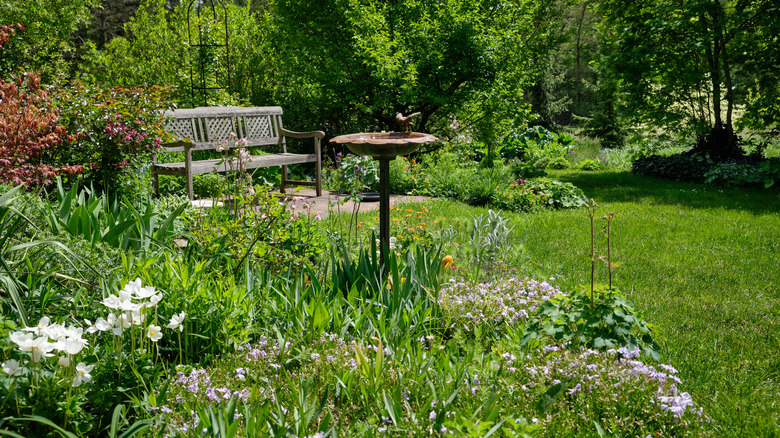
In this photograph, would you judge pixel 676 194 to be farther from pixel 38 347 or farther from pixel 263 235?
pixel 38 347

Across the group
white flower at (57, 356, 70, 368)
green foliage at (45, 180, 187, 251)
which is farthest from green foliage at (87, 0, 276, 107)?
white flower at (57, 356, 70, 368)

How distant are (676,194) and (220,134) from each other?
718 centimetres

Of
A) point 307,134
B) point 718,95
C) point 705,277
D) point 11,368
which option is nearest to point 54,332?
point 11,368

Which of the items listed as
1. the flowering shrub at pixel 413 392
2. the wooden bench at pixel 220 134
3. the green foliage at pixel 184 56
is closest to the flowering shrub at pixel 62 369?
the flowering shrub at pixel 413 392

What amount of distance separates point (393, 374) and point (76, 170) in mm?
3879

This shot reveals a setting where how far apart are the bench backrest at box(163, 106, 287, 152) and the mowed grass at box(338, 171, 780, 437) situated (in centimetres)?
266

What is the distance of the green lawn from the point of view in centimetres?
264

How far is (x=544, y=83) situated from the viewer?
800 inches

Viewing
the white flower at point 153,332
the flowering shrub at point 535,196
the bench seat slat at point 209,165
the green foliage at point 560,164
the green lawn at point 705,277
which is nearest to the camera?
the white flower at point 153,332

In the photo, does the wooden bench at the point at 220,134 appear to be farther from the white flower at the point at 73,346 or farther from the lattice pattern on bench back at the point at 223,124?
the white flower at the point at 73,346

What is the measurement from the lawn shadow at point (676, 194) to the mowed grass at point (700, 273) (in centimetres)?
3

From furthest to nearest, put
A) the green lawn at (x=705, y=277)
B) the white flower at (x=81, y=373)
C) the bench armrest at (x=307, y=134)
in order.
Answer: the bench armrest at (x=307, y=134) < the green lawn at (x=705, y=277) < the white flower at (x=81, y=373)

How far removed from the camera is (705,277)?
451 centimetres

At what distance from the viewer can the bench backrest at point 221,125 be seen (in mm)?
6935
